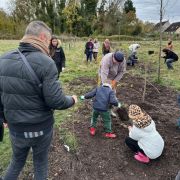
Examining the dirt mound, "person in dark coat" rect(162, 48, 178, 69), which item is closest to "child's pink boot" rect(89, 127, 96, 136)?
the dirt mound

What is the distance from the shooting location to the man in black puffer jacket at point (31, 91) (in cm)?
302

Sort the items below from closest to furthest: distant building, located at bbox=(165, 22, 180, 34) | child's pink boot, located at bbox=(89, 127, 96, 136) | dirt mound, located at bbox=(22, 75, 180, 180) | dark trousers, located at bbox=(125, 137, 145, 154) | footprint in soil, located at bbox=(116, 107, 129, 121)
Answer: dirt mound, located at bbox=(22, 75, 180, 180) → dark trousers, located at bbox=(125, 137, 145, 154) → child's pink boot, located at bbox=(89, 127, 96, 136) → footprint in soil, located at bbox=(116, 107, 129, 121) → distant building, located at bbox=(165, 22, 180, 34)

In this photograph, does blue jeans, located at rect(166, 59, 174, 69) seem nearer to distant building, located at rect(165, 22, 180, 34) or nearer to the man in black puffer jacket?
the man in black puffer jacket

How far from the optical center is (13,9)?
56531 millimetres

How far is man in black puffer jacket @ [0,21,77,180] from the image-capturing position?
9.90 ft

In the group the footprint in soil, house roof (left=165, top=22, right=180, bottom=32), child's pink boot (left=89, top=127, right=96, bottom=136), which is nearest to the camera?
child's pink boot (left=89, top=127, right=96, bottom=136)

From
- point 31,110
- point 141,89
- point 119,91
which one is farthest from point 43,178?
point 141,89

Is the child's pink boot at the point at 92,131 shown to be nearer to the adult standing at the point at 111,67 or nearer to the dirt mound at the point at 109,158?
the dirt mound at the point at 109,158

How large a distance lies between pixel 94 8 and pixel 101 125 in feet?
156

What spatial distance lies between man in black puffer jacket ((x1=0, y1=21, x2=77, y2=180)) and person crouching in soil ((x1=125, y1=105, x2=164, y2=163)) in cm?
172

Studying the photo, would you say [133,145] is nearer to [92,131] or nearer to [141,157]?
[141,157]

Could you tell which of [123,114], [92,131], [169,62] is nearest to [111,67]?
[123,114]

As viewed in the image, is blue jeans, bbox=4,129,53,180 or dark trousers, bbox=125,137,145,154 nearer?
blue jeans, bbox=4,129,53,180

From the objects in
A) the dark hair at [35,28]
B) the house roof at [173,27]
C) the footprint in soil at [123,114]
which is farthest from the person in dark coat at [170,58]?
the house roof at [173,27]
